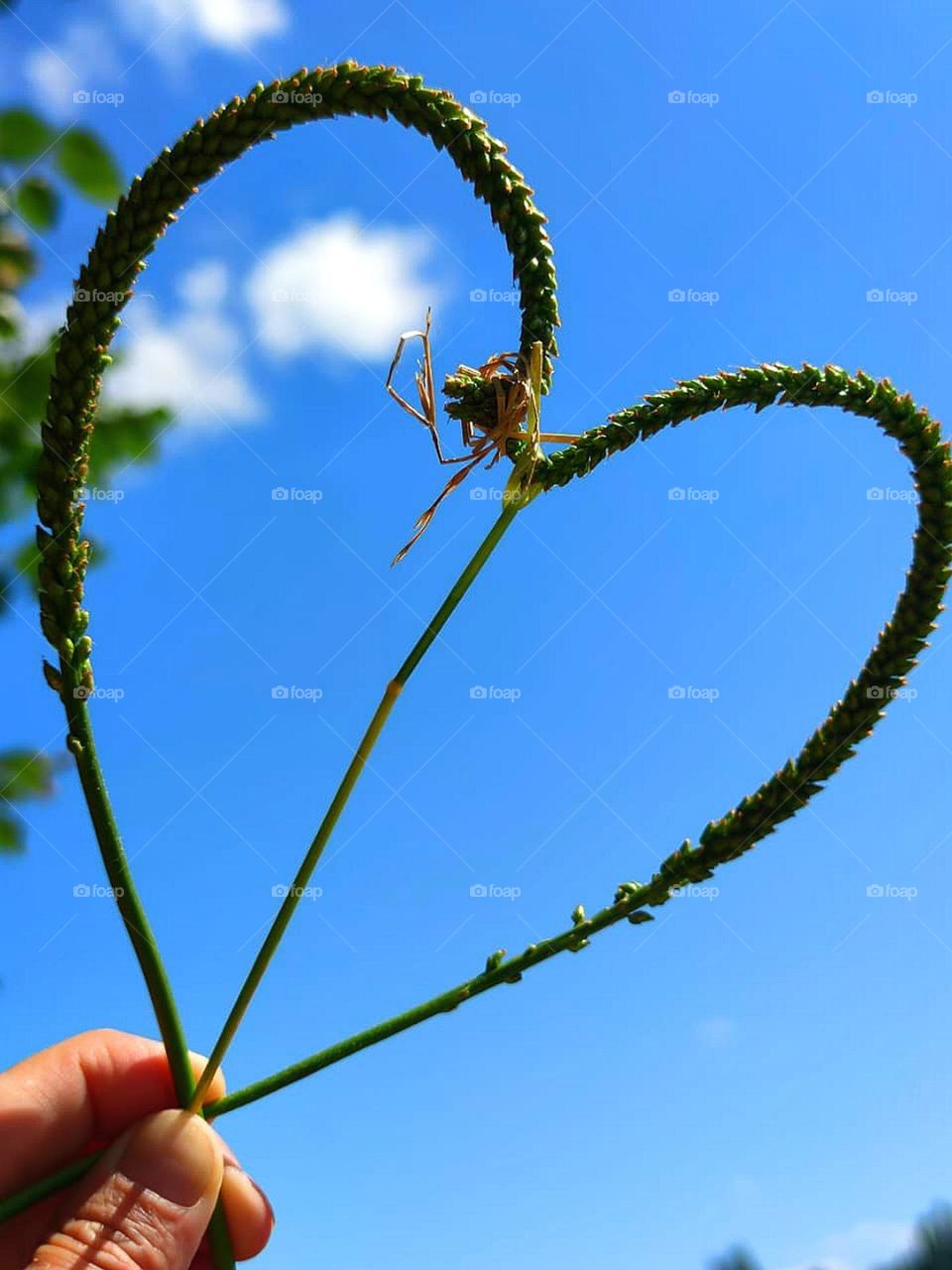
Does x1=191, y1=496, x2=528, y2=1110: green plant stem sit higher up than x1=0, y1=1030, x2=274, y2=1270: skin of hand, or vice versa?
x1=191, y1=496, x2=528, y2=1110: green plant stem

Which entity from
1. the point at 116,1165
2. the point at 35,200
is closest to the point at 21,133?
the point at 35,200

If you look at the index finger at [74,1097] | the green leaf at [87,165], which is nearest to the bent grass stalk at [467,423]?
the index finger at [74,1097]

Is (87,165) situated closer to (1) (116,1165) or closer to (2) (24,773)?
(2) (24,773)

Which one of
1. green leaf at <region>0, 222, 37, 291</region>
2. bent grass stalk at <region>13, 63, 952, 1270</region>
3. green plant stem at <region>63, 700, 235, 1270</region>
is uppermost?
green leaf at <region>0, 222, 37, 291</region>

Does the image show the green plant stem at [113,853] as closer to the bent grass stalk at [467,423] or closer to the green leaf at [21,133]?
the bent grass stalk at [467,423]

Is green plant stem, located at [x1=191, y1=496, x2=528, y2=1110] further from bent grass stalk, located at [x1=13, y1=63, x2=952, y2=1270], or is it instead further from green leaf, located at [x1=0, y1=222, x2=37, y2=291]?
green leaf, located at [x1=0, y1=222, x2=37, y2=291]

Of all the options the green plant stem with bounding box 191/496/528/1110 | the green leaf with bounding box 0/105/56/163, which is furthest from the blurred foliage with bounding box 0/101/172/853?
the green plant stem with bounding box 191/496/528/1110

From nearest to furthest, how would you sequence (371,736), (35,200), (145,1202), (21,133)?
(371,736) → (145,1202) → (21,133) → (35,200)
